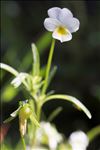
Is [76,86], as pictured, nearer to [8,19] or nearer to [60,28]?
[8,19]

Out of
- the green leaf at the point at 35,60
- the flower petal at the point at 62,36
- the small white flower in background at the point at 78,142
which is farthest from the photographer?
the small white flower in background at the point at 78,142

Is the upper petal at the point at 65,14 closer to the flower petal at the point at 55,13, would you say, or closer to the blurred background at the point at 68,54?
the flower petal at the point at 55,13

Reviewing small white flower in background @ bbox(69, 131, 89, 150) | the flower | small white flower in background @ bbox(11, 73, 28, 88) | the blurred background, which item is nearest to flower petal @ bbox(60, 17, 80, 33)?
the flower

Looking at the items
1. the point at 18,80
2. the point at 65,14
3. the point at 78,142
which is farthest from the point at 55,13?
the point at 78,142

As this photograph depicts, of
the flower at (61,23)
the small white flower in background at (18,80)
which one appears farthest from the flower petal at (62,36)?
the small white flower in background at (18,80)

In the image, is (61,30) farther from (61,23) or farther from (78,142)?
(78,142)

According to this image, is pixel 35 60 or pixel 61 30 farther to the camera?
pixel 35 60

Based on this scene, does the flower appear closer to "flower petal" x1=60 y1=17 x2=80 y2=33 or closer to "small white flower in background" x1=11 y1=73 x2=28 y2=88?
"flower petal" x1=60 y1=17 x2=80 y2=33
